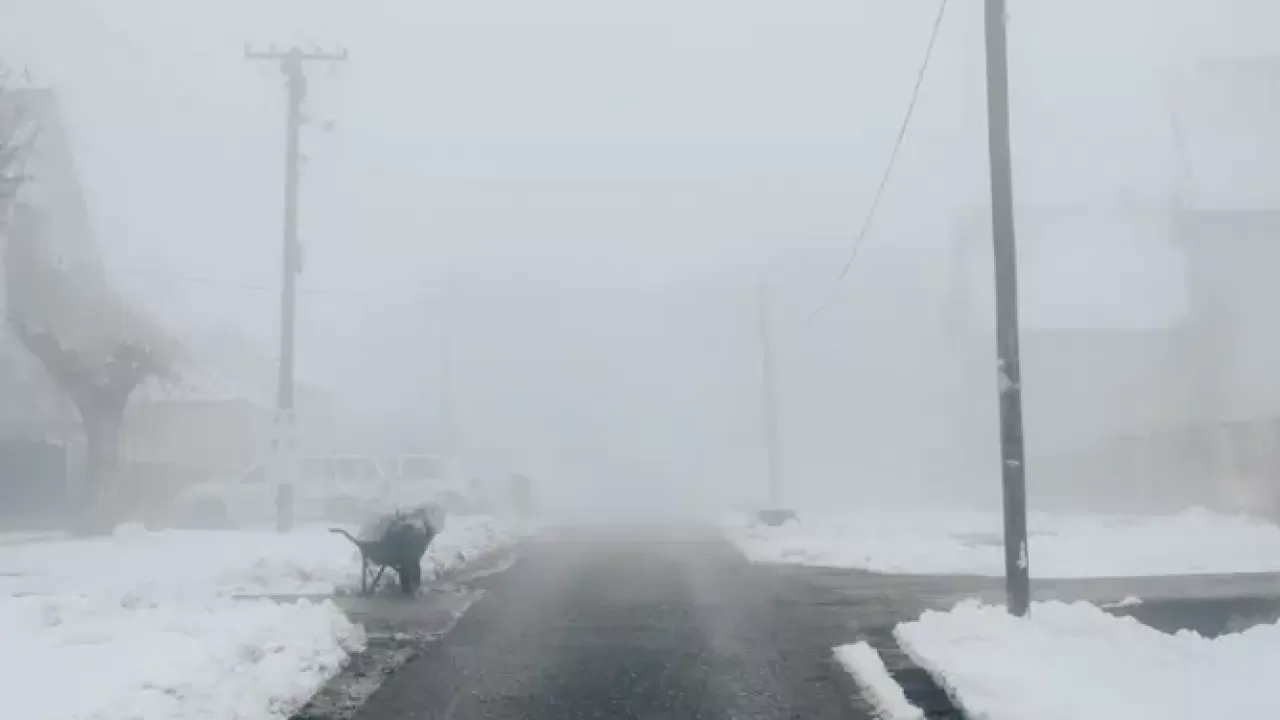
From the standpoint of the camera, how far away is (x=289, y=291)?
2905 cm

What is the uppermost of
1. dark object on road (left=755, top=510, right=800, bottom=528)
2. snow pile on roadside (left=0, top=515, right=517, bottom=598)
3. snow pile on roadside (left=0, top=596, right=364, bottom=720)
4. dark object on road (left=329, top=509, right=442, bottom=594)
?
dark object on road (left=329, top=509, right=442, bottom=594)

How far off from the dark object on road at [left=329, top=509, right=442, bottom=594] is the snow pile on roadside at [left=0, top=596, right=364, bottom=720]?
256cm

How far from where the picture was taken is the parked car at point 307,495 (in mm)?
31750

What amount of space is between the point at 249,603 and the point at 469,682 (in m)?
4.41

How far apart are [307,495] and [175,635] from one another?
2276cm

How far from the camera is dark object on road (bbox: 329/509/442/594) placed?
16.0 m

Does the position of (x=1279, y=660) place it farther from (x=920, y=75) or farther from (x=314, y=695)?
(x=920, y=75)

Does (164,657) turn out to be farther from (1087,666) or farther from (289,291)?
(289,291)

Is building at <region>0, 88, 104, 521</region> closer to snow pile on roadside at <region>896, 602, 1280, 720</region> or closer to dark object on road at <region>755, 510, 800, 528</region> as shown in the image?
dark object on road at <region>755, 510, 800, 528</region>

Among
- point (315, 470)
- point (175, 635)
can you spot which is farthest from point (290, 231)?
point (175, 635)

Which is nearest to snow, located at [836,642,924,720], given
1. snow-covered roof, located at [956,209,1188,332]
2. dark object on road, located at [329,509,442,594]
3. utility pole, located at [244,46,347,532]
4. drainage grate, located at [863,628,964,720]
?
drainage grate, located at [863,628,964,720]

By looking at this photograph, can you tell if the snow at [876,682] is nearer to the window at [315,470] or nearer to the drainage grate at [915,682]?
the drainage grate at [915,682]

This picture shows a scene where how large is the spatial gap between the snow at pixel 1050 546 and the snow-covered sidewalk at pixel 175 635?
274 inches

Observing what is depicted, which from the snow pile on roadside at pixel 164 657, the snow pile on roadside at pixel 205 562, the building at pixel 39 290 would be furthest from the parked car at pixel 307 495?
the snow pile on roadside at pixel 164 657
